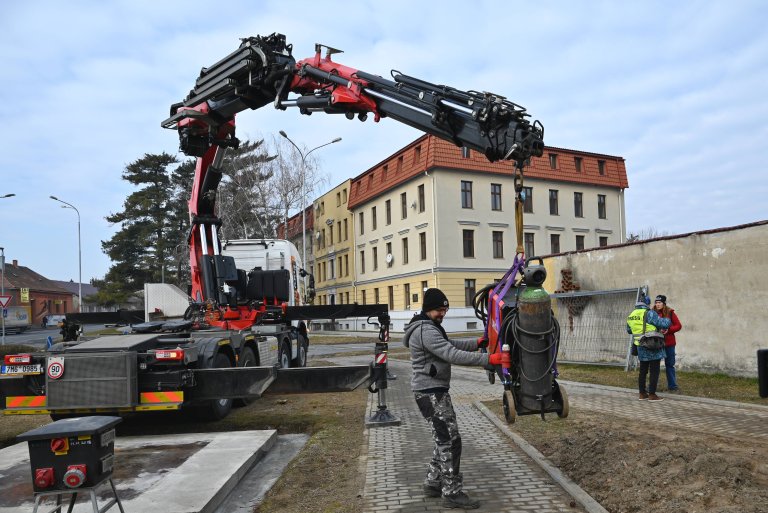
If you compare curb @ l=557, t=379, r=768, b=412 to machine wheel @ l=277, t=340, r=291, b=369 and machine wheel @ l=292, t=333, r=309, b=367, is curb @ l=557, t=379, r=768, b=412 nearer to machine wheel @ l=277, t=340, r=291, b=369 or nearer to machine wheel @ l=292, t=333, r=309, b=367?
machine wheel @ l=277, t=340, r=291, b=369

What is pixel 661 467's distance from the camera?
5.42 metres

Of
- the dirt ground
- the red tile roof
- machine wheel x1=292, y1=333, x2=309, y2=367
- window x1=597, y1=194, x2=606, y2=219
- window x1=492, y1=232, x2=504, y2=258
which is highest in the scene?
the red tile roof

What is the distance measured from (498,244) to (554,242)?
4966 mm

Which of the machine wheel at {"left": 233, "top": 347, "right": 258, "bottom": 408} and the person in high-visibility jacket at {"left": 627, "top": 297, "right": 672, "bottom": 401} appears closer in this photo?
the machine wheel at {"left": 233, "top": 347, "right": 258, "bottom": 408}

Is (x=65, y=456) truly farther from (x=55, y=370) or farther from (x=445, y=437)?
(x=55, y=370)

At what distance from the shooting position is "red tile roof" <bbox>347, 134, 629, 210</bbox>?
36.8m

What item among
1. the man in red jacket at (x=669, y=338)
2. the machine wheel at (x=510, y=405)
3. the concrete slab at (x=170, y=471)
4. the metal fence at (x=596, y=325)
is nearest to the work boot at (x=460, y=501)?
the machine wheel at (x=510, y=405)

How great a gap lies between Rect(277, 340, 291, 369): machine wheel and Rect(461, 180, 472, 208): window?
26.0m

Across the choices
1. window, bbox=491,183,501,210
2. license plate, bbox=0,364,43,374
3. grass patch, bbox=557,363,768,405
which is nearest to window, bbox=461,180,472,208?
window, bbox=491,183,501,210

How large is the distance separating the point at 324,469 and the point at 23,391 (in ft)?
13.3

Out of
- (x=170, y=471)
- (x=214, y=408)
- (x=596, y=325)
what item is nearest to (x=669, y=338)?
(x=596, y=325)

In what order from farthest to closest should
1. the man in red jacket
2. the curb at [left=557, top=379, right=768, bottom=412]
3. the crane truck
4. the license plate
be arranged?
1. the man in red jacket
2. the curb at [left=557, top=379, right=768, bottom=412]
3. the license plate
4. the crane truck

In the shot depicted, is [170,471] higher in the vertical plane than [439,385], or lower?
lower

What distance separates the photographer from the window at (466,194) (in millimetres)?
37875
